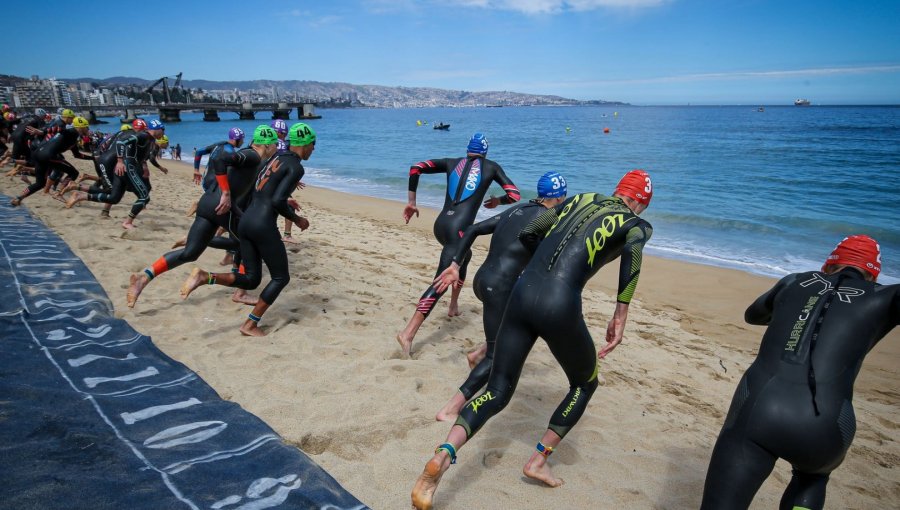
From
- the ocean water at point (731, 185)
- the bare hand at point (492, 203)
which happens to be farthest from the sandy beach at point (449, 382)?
the ocean water at point (731, 185)

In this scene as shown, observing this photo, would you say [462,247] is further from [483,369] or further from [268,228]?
[268,228]

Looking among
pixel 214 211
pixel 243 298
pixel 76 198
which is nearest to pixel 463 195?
pixel 214 211

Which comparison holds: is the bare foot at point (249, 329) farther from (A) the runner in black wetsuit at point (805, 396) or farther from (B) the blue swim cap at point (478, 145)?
(A) the runner in black wetsuit at point (805, 396)

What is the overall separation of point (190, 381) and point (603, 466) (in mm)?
3127

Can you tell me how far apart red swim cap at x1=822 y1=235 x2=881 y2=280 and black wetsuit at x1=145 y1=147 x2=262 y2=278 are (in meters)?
5.05

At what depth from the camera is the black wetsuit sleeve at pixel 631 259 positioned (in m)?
2.96

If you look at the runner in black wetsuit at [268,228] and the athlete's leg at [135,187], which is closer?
the runner in black wetsuit at [268,228]

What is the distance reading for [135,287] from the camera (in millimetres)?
5137

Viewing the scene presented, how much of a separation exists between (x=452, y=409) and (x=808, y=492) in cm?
227

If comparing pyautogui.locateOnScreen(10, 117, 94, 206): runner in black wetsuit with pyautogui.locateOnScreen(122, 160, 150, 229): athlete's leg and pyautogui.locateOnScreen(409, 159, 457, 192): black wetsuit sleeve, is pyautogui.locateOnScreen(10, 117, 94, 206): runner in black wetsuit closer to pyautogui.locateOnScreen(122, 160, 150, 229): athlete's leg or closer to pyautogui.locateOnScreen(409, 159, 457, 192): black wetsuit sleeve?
pyautogui.locateOnScreen(122, 160, 150, 229): athlete's leg

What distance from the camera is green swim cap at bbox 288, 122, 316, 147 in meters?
5.23

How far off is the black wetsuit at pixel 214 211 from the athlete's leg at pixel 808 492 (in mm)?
5025

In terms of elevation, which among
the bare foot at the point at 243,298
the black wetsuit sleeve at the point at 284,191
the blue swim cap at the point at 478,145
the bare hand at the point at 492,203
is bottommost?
the bare foot at the point at 243,298

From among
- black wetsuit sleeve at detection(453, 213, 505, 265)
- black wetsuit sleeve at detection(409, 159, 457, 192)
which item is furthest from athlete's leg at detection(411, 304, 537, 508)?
black wetsuit sleeve at detection(409, 159, 457, 192)
